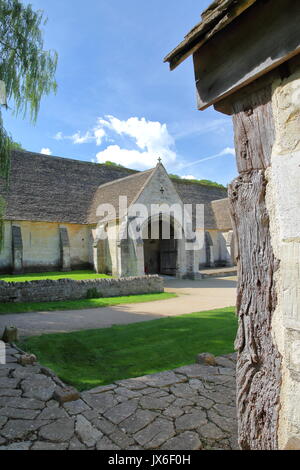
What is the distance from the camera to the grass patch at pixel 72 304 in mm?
9887

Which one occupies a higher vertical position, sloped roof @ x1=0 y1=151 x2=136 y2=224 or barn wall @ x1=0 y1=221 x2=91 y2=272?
sloped roof @ x1=0 y1=151 x2=136 y2=224

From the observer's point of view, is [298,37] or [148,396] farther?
[148,396]

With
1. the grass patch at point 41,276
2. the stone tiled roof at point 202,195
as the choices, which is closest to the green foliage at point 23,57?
the grass patch at point 41,276

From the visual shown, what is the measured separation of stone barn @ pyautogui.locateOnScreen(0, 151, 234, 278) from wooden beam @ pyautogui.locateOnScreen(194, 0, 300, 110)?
1371cm

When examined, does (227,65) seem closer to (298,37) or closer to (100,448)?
(298,37)

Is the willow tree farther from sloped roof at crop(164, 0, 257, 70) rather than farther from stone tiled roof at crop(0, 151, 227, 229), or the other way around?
stone tiled roof at crop(0, 151, 227, 229)

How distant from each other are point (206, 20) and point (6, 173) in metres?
7.39

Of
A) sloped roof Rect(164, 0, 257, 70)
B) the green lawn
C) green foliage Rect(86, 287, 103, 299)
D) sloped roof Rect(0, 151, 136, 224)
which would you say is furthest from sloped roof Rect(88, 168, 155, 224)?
sloped roof Rect(164, 0, 257, 70)

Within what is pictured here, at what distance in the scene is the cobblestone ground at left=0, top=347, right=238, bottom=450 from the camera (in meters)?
2.88

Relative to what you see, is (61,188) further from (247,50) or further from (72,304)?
(247,50)

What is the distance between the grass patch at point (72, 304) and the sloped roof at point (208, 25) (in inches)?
358

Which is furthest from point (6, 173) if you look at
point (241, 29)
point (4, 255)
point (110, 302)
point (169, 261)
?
point (169, 261)

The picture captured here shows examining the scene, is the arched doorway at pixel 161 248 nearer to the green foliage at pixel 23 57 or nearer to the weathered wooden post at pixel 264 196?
the green foliage at pixel 23 57
